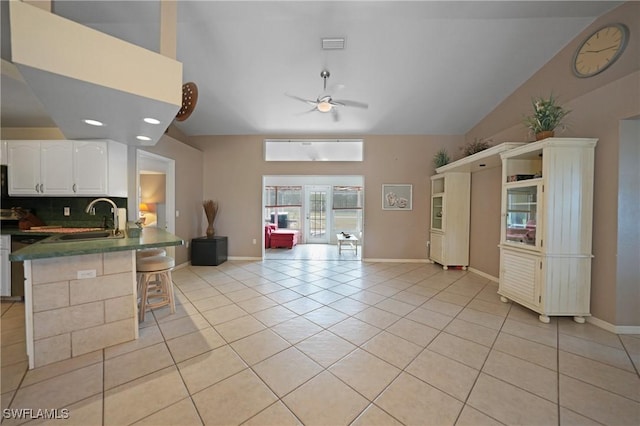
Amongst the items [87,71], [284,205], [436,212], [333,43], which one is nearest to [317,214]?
[284,205]

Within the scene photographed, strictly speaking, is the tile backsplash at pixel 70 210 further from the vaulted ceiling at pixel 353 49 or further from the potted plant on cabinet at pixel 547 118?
the potted plant on cabinet at pixel 547 118

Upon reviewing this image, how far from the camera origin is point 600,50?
2574 millimetres

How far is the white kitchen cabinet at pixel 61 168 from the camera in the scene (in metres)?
3.02

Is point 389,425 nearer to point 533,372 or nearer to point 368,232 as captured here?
point 533,372

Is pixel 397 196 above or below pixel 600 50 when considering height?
below

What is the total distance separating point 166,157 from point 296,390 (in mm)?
4274

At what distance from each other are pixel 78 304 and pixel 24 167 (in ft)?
8.63

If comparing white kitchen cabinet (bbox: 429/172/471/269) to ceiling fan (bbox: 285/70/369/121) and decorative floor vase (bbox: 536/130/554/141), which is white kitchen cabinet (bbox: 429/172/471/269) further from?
ceiling fan (bbox: 285/70/369/121)

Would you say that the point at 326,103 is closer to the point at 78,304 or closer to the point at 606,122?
the point at 606,122

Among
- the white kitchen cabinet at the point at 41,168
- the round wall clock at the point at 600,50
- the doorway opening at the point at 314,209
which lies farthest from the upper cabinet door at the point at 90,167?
the round wall clock at the point at 600,50

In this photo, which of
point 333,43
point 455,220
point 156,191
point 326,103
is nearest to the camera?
point 333,43

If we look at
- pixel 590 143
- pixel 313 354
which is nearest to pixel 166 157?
pixel 313 354

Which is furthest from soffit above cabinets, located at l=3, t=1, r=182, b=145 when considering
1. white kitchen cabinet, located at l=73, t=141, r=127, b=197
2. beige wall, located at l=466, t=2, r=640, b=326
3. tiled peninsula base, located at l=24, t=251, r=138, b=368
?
beige wall, located at l=466, t=2, r=640, b=326

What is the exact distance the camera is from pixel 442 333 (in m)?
2.29
